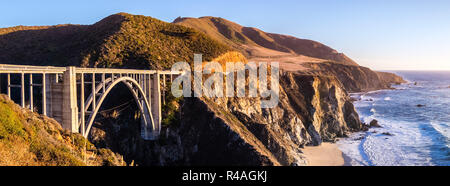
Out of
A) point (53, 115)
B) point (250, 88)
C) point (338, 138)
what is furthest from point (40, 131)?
point (338, 138)

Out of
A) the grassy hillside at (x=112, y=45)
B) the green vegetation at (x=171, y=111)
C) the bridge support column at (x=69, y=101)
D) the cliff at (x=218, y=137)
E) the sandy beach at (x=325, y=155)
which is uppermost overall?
the grassy hillside at (x=112, y=45)

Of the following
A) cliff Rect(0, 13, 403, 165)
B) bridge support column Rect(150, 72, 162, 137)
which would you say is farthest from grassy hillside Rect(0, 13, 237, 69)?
bridge support column Rect(150, 72, 162, 137)

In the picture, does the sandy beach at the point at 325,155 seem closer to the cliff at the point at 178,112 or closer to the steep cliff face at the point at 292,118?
the steep cliff face at the point at 292,118

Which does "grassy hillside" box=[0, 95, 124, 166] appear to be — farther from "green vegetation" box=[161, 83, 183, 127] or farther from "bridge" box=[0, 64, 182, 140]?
"green vegetation" box=[161, 83, 183, 127]

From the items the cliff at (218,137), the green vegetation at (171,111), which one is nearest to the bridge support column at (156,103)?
the green vegetation at (171,111)

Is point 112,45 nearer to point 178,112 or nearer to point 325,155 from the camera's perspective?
point 178,112

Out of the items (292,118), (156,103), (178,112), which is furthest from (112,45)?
(292,118)
